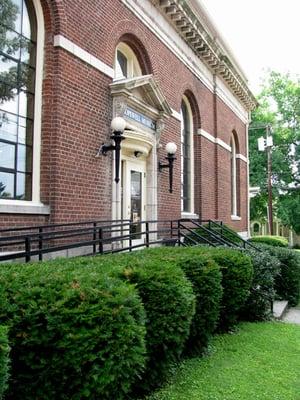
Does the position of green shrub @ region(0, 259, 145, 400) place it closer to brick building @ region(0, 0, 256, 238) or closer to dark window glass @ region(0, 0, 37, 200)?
brick building @ region(0, 0, 256, 238)

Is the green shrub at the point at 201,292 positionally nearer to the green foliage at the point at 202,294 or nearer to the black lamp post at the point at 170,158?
the green foliage at the point at 202,294

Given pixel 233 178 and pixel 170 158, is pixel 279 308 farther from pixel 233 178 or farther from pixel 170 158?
pixel 233 178

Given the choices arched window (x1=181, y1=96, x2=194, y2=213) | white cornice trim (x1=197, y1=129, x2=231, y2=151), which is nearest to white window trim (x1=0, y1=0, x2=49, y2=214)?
arched window (x1=181, y1=96, x2=194, y2=213)

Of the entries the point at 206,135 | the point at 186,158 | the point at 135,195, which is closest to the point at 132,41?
the point at 135,195

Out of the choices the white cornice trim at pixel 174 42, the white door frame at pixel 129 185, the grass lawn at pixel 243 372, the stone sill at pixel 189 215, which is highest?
the white cornice trim at pixel 174 42

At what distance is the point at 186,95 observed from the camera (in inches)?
617

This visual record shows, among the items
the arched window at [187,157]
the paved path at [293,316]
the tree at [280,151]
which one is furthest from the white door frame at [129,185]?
the tree at [280,151]

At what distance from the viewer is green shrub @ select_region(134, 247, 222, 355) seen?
555 cm

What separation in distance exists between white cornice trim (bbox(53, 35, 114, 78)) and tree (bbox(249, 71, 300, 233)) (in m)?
25.5

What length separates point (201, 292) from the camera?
561cm

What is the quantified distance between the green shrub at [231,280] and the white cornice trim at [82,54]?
461 cm

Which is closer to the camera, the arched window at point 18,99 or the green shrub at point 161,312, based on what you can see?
the green shrub at point 161,312

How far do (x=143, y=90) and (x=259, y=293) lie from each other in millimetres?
5741

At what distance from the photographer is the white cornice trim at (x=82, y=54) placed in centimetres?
833
